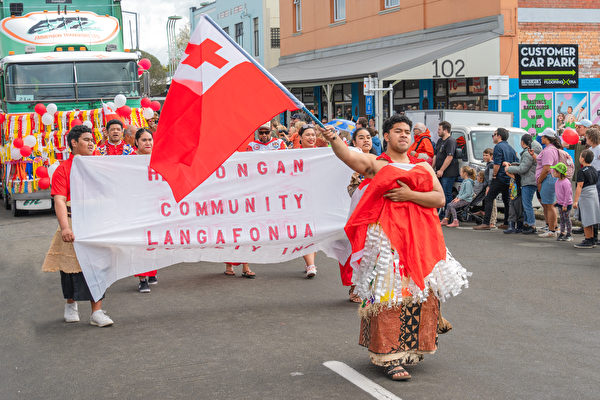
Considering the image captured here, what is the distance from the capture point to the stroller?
14.9 metres

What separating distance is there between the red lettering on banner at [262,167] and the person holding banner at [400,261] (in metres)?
3.03

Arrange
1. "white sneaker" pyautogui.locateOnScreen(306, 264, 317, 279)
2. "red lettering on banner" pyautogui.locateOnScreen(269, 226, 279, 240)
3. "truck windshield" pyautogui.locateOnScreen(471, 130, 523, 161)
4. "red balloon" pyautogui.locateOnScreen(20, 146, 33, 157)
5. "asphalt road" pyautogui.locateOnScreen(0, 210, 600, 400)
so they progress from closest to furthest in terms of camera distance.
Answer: "asphalt road" pyautogui.locateOnScreen(0, 210, 600, 400)
"red lettering on banner" pyautogui.locateOnScreen(269, 226, 279, 240)
"white sneaker" pyautogui.locateOnScreen(306, 264, 317, 279)
"truck windshield" pyautogui.locateOnScreen(471, 130, 523, 161)
"red balloon" pyautogui.locateOnScreen(20, 146, 33, 157)

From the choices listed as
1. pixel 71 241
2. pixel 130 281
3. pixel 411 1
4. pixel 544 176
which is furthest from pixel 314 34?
pixel 71 241

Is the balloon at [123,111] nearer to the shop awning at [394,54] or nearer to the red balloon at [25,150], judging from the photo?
the red balloon at [25,150]

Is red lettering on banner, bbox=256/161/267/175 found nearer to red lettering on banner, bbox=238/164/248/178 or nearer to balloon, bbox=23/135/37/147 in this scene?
red lettering on banner, bbox=238/164/248/178

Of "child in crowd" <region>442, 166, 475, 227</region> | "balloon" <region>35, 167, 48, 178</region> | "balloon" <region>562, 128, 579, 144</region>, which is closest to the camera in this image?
"balloon" <region>562, 128, 579, 144</region>

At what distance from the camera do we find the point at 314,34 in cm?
3419

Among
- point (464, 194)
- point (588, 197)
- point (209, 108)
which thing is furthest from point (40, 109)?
point (209, 108)

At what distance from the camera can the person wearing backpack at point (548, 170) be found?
12.9m

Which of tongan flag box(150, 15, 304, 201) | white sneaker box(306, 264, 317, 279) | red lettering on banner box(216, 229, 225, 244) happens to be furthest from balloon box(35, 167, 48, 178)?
tongan flag box(150, 15, 304, 201)

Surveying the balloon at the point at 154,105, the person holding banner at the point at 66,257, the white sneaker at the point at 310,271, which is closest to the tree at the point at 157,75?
the balloon at the point at 154,105

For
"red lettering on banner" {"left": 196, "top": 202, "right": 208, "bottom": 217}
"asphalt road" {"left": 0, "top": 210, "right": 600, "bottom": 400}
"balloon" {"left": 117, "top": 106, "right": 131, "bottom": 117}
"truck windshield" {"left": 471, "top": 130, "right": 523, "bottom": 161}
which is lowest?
"asphalt road" {"left": 0, "top": 210, "right": 600, "bottom": 400}

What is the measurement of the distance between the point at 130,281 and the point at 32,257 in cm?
276

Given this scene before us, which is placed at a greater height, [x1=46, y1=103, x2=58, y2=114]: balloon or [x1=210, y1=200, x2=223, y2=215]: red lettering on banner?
[x1=46, y1=103, x2=58, y2=114]: balloon
